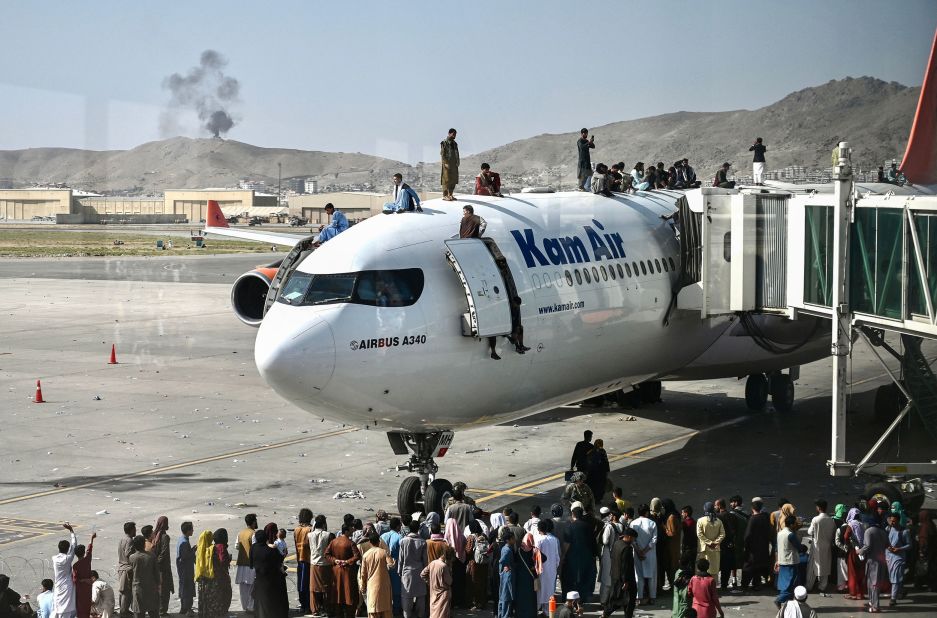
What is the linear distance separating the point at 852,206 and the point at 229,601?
1110 cm

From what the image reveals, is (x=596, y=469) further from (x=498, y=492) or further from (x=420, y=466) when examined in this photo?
(x=420, y=466)

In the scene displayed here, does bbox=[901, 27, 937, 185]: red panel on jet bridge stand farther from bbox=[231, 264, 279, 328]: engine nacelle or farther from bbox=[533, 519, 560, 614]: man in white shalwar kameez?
bbox=[231, 264, 279, 328]: engine nacelle

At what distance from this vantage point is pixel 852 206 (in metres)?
18.7

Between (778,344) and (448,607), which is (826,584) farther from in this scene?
(778,344)

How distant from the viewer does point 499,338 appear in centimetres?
2020

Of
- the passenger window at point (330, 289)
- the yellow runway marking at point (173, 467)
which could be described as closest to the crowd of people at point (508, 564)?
the passenger window at point (330, 289)

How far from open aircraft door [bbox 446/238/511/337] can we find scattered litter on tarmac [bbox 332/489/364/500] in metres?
5.17

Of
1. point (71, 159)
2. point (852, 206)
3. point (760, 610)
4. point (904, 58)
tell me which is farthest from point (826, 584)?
point (71, 159)

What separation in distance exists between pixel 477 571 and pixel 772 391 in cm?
1737

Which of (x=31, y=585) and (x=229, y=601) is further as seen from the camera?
(x=31, y=585)

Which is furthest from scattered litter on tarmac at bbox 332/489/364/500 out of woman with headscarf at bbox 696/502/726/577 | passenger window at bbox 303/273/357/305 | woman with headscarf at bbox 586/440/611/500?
woman with headscarf at bbox 696/502/726/577

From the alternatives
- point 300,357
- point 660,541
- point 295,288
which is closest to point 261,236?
point 295,288

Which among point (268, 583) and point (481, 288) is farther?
point (481, 288)

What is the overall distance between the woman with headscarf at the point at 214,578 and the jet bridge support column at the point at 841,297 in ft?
30.7
